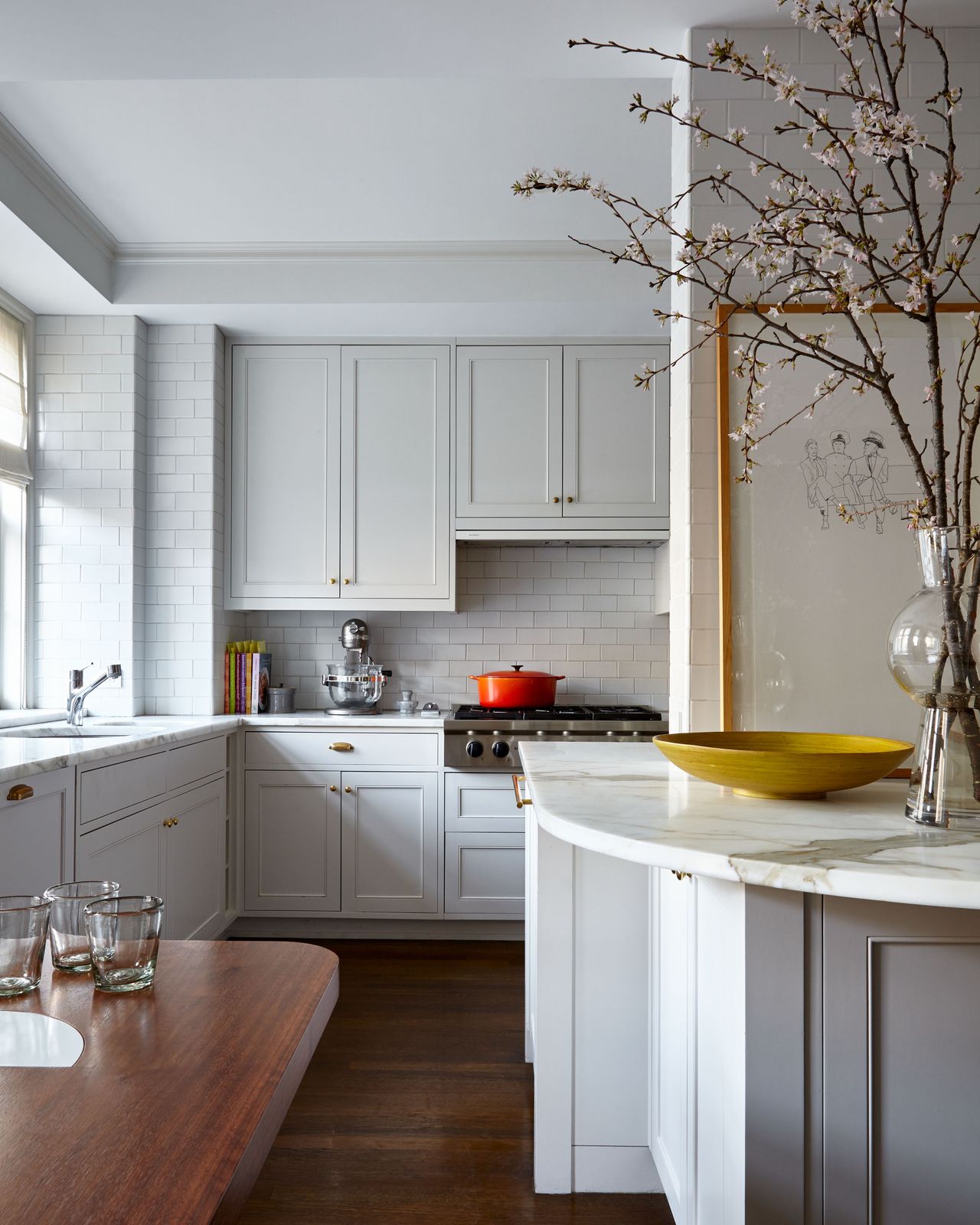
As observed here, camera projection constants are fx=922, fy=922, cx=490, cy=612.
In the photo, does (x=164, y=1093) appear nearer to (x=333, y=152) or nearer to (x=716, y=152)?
(x=716, y=152)

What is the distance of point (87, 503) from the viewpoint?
3.76 m

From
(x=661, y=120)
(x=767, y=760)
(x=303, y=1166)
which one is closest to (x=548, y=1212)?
(x=303, y=1166)

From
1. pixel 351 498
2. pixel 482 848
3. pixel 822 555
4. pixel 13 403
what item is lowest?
pixel 482 848

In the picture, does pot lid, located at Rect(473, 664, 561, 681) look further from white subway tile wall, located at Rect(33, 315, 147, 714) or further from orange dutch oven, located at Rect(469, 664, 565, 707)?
white subway tile wall, located at Rect(33, 315, 147, 714)

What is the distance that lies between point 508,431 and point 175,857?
85.1 inches

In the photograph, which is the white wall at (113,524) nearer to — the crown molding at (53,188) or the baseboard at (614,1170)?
the crown molding at (53,188)

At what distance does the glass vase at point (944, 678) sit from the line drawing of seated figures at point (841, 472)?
2.68 ft

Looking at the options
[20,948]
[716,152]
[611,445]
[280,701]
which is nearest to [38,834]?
[20,948]

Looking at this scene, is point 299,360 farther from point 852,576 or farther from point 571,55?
point 852,576

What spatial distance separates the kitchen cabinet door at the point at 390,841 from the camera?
3.74 meters

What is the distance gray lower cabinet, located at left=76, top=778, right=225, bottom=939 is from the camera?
2.67 m

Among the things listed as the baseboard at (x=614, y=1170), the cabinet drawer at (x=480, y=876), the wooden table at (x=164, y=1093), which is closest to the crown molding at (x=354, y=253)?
the cabinet drawer at (x=480, y=876)

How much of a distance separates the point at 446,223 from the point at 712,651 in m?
2.13

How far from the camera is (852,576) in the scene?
2.06 meters
